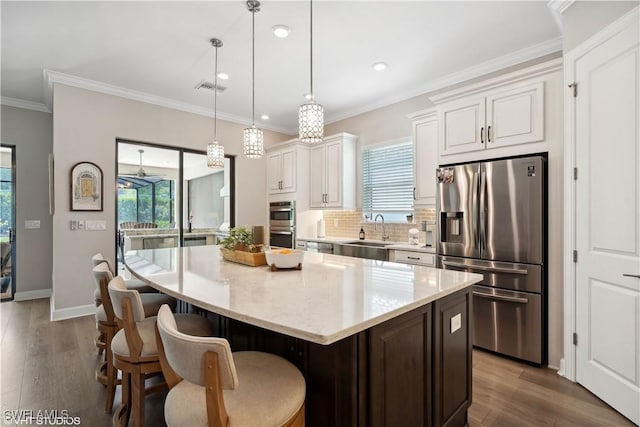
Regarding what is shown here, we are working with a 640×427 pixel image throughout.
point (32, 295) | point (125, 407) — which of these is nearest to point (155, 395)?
point (125, 407)

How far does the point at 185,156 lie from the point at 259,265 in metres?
3.46

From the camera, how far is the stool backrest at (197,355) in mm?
910

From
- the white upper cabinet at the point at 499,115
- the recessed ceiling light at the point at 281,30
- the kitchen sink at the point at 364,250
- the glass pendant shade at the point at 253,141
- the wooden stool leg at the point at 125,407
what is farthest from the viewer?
the kitchen sink at the point at 364,250

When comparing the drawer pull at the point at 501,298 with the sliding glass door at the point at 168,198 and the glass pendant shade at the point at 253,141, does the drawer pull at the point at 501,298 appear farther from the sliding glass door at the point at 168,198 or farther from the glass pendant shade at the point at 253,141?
the sliding glass door at the point at 168,198

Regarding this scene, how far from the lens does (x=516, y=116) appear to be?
285 centimetres

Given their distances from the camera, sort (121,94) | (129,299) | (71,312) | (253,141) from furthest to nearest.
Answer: (121,94)
(71,312)
(253,141)
(129,299)

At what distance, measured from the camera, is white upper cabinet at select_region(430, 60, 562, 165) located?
8.91 feet

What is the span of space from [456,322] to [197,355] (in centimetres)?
142

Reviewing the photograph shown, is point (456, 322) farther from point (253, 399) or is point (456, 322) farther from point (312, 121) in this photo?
point (312, 121)

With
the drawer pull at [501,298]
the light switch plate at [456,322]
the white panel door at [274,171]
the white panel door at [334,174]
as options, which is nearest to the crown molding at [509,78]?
the white panel door at [334,174]

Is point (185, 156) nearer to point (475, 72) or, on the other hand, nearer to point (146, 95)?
point (146, 95)

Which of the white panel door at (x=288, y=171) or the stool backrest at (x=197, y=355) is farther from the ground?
the white panel door at (x=288, y=171)

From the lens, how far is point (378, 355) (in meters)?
1.27

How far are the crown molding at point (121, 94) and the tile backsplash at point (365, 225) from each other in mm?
2254
